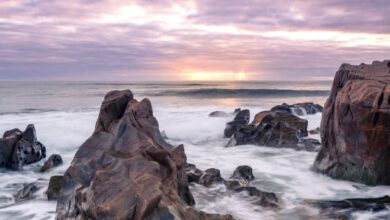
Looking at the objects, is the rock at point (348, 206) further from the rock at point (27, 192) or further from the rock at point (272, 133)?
the rock at point (27, 192)

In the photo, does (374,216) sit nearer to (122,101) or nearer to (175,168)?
(175,168)

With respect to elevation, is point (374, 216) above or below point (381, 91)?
below

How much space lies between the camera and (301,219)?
27.5 feet

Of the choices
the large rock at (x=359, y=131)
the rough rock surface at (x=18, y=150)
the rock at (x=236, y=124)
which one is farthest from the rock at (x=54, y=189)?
the rock at (x=236, y=124)

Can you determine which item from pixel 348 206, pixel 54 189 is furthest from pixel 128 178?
pixel 348 206

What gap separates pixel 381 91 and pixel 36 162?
11275mm

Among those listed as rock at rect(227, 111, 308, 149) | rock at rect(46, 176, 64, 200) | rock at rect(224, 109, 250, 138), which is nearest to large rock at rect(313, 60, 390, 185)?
rock at rect(227, 111, 308, 149)

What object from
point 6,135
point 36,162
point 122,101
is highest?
point 122,101

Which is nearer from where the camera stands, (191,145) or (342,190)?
(342,190)

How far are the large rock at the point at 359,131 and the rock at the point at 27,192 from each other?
7977mm

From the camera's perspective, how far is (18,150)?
539 inches

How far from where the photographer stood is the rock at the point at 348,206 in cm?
857

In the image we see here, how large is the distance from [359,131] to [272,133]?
589cm

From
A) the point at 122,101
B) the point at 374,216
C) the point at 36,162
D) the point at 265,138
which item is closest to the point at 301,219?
the point at 374,216
